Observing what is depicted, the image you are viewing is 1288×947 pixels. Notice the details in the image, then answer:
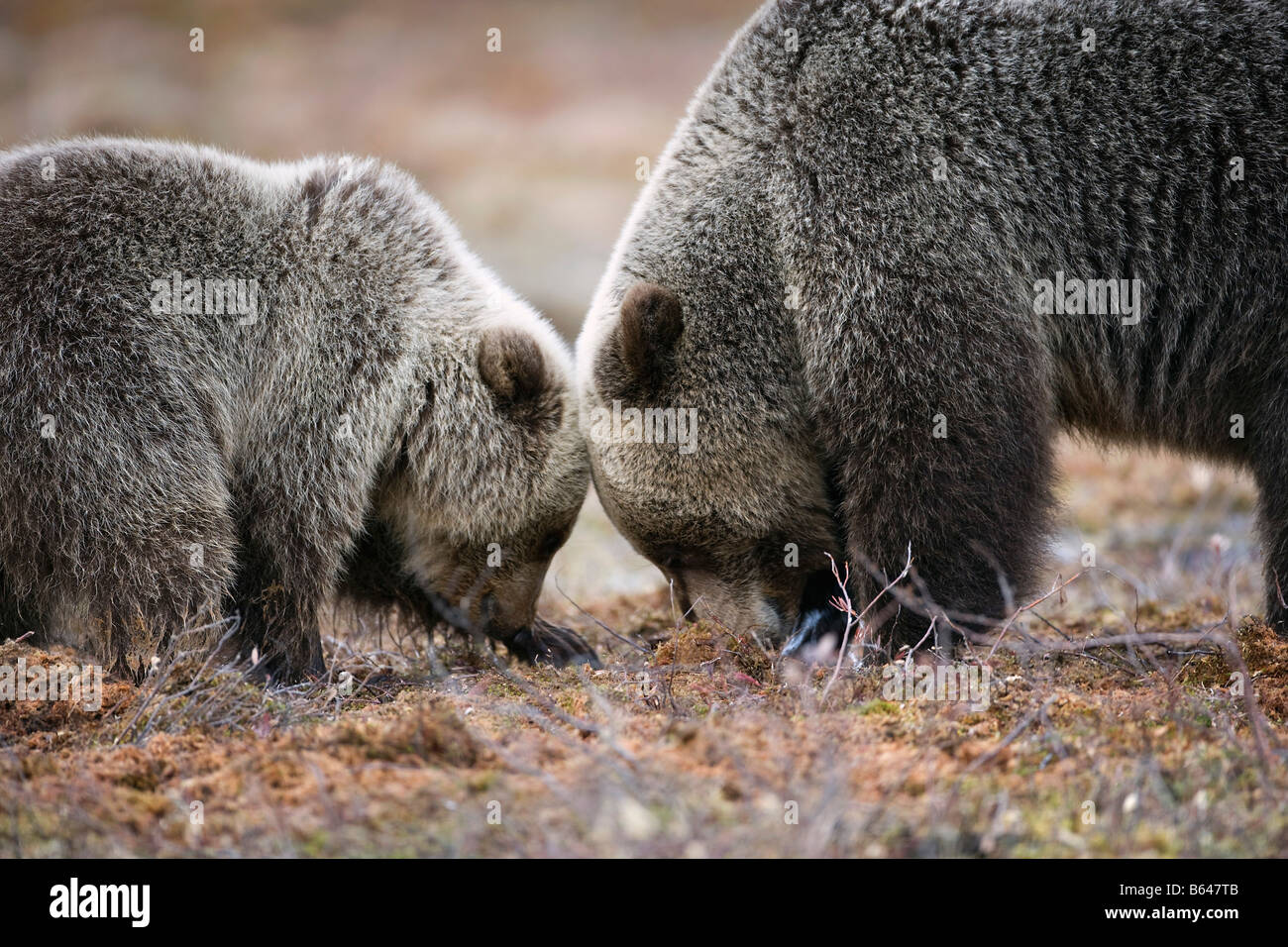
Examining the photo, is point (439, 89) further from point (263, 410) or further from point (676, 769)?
point (676, 769)

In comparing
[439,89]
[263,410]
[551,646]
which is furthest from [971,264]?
[439,89]

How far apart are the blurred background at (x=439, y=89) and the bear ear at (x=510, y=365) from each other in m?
12.1

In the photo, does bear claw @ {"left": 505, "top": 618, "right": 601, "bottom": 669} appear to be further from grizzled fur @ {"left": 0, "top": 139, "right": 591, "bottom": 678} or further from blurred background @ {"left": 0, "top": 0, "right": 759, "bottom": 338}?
blurred background @ {"left": 0, "top": 0, "right": 759, "bottom": 338}

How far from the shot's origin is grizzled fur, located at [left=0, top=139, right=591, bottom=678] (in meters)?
4.57

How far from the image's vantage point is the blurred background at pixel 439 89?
65.5ft

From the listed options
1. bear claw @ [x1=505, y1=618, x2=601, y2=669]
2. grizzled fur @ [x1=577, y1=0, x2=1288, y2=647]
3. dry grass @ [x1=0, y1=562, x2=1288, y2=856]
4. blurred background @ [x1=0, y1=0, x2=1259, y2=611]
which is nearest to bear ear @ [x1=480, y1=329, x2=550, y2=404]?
grizzled fur @ [x1=577, y1=0, x2=1288, y2=647]

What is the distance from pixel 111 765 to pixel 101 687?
2.78 feet

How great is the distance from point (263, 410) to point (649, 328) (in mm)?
1660

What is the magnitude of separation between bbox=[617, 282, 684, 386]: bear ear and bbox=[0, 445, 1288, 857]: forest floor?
115 centimetres

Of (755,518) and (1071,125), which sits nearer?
(1071,125)

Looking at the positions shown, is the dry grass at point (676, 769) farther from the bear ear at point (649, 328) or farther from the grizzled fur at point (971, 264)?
the bear ear at point (649, 328)

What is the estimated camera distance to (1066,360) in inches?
201
